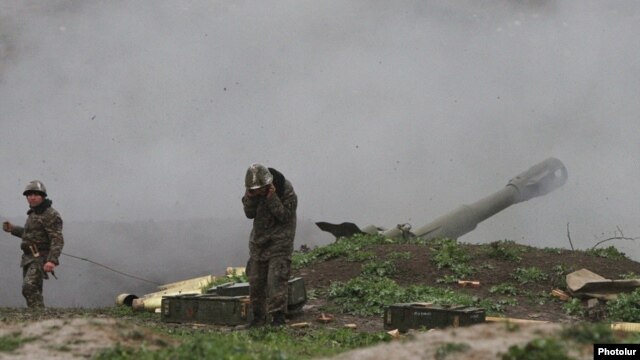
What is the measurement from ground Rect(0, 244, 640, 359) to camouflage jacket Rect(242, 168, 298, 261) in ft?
3.62

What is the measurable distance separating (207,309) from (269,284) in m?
1.23

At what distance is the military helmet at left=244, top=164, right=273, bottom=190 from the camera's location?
11.2 metres

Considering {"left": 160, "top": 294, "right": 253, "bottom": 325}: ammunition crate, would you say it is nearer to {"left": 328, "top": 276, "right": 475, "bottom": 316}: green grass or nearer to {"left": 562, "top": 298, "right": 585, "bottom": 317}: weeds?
{"left": 328, "top": 276, "right": 475, "bottom": 316}: green grass

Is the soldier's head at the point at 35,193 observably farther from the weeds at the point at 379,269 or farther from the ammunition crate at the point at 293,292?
the weeds at the point at 379,269

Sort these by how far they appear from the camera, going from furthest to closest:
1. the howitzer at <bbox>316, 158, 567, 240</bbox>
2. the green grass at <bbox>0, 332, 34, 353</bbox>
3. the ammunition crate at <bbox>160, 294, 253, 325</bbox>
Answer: the howitzer at <bbox>316, 158, 567, 240</bbox>
the ammunition crate at <bbox>160, 294, 253, 325</bbox>
the green grass at <bbox>0, 332, 34, 353</bbox>

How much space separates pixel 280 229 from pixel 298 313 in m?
2.22

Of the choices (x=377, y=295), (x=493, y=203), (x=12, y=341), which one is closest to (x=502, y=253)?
(x=377, y=295)

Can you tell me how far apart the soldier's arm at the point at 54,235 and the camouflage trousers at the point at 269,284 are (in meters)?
3.61

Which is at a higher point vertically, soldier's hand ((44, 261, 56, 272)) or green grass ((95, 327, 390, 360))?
soldier's hand ((44, 261, 56, 272))

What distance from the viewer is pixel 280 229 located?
1164 cm

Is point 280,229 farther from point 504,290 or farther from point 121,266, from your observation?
point 121,266

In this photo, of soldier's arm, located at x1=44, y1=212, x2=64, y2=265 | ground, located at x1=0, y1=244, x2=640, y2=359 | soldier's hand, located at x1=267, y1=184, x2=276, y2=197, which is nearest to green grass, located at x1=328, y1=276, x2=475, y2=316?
ground, located at x1=0, y1=244, x2=640, y2=359

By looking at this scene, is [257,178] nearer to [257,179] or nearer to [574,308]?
[257,179]

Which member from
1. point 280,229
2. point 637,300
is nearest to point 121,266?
point 280,229
